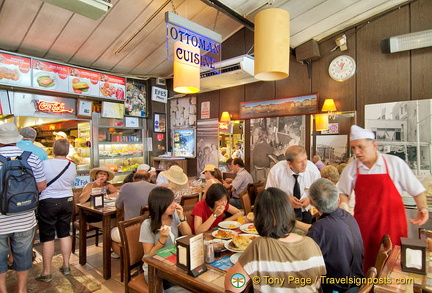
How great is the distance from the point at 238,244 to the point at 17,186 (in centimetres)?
220

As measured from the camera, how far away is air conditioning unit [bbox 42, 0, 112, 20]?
2.75m

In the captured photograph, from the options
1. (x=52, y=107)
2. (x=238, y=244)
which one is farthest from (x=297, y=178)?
(x=52, y=107)

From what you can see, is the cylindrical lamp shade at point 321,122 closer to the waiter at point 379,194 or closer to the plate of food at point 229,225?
the waiter at point 379,194

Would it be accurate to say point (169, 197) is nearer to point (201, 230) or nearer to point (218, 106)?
point (201, 230)

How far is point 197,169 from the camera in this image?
7.39 meters

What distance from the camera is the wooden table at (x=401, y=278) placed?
51.7 inches

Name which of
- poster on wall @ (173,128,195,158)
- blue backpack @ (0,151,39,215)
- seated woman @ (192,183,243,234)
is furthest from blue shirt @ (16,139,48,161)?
poster on wall @ (173,128,195,158)

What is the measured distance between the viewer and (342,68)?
4961mm

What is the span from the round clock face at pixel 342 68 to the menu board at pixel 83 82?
17.4 feet

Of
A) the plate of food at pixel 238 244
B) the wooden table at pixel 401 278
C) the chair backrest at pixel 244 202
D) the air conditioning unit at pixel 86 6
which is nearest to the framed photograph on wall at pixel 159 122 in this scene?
the air conditioning unit at pixel 86 6

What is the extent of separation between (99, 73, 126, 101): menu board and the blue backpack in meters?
4.02

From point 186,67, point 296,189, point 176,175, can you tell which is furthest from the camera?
point 176,175

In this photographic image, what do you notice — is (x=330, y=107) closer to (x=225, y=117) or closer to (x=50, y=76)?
(x=225, y=117)

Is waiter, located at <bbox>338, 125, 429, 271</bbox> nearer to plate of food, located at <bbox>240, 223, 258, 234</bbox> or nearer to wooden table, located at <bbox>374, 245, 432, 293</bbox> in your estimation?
wooden table, located at <bbox>374, 245, 432, 293</bbox>
